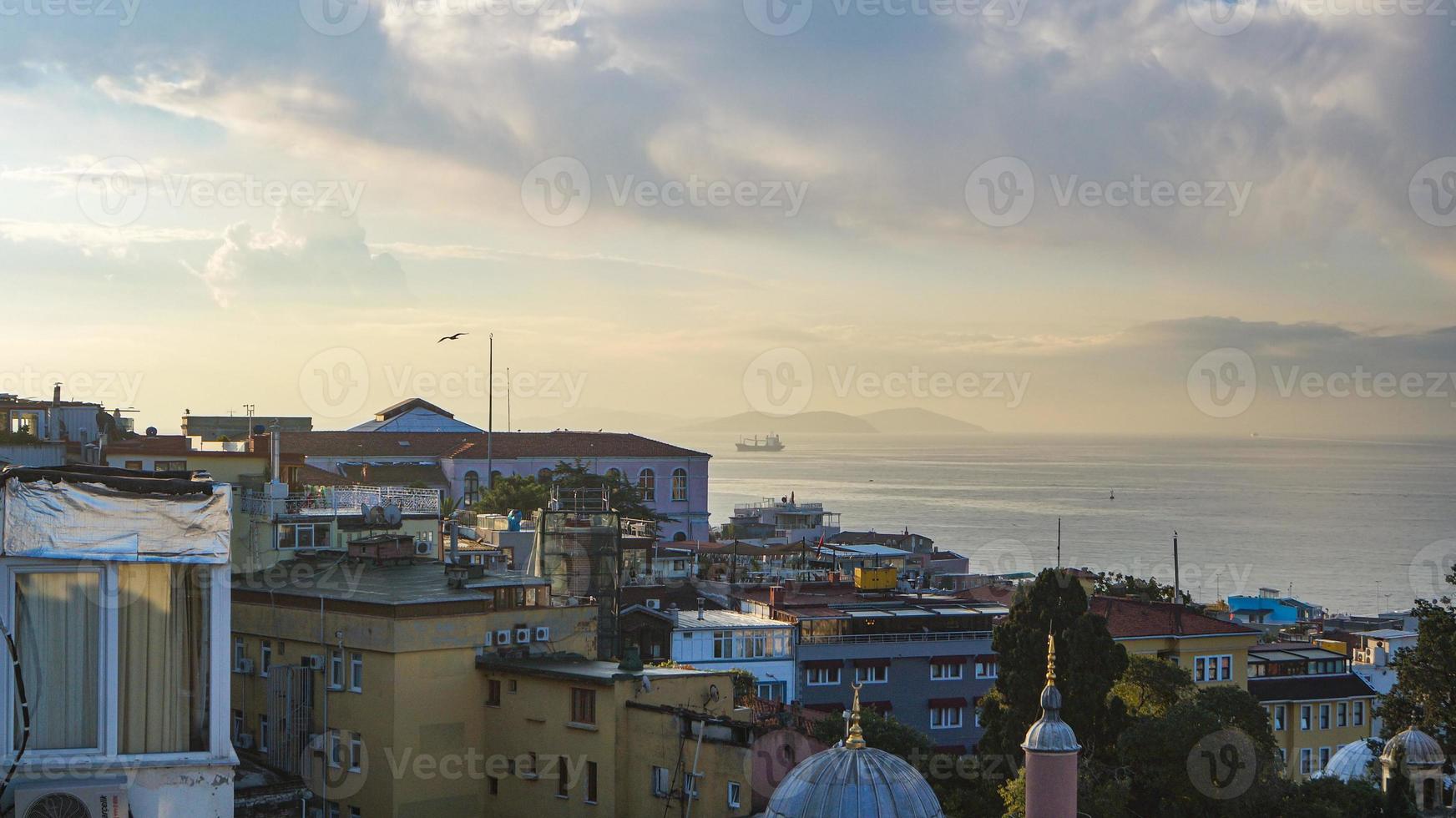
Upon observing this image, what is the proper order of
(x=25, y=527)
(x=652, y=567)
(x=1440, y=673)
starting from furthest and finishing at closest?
(x=652, y=567) < (x=1440, y=673) < (x=25, y=527)

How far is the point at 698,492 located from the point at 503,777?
66.4 meters

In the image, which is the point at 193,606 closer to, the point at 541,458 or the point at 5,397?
the point at 5,397

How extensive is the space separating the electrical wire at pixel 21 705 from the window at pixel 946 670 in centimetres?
3055

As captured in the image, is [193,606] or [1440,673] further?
[1440,673]

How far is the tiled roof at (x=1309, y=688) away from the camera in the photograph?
41688 mm

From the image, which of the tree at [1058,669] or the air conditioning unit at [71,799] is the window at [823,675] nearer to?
the tree at [1058,669]

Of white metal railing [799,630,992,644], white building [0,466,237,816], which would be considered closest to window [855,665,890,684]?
white metal railing [799,630,992,644]

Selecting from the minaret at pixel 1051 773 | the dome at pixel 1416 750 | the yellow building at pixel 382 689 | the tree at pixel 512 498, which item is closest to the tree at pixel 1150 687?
the dome at pixel 1416 750

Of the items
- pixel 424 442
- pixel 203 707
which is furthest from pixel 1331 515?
pixel 203 707

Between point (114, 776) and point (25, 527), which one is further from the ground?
point (25, 527)

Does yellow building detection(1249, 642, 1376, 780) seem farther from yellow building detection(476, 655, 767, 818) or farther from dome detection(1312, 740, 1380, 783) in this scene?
yellow building detection(476, 655, 767, 818)

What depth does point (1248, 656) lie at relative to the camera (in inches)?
1687

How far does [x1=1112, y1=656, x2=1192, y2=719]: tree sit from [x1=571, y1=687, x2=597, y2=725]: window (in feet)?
42.2

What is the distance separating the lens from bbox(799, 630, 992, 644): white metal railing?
39.3 metres
